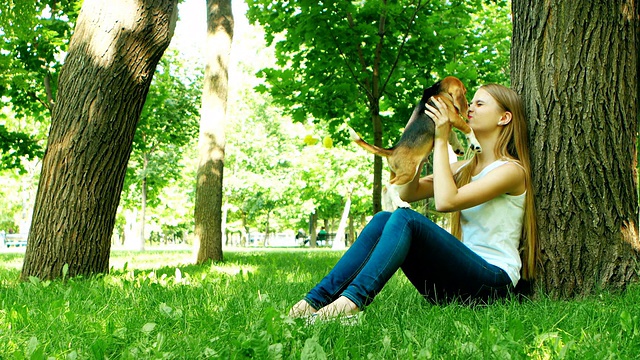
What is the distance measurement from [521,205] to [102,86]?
142 inches

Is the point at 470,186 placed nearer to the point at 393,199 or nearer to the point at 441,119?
the point at 441,119

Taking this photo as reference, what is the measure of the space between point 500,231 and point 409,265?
584mm

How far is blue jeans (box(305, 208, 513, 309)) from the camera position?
2938 mm

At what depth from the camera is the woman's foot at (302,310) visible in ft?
9.28

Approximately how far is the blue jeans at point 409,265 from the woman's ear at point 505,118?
35.4 inches

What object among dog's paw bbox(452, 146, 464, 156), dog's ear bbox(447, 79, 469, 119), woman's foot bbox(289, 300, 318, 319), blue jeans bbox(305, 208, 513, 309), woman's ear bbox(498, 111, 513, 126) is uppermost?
dog's ear bbox(447, 79, 469, 119)

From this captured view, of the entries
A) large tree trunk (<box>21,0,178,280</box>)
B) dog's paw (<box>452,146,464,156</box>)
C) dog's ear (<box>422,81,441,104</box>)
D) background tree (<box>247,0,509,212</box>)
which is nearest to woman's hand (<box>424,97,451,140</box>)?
dog's ear (<box>422,81,441,104</box>)

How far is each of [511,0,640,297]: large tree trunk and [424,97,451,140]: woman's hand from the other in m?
0.58

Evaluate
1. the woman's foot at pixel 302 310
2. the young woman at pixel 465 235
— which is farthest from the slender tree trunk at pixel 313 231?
the woman's foot at pixel 302 310

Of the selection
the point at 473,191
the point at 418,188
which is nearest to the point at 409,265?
the point at 473,191

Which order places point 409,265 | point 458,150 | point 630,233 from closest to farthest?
point 409,265 → point 630,233 → point 458,150

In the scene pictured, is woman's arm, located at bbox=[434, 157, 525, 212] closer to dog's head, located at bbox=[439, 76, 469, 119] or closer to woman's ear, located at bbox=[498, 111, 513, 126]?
woman's ear, located at bbox=[498, 111, 513, 126]

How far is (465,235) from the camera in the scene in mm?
3482

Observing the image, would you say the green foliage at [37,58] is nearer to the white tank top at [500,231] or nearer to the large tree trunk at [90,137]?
the large tree trunk at [90,137]
